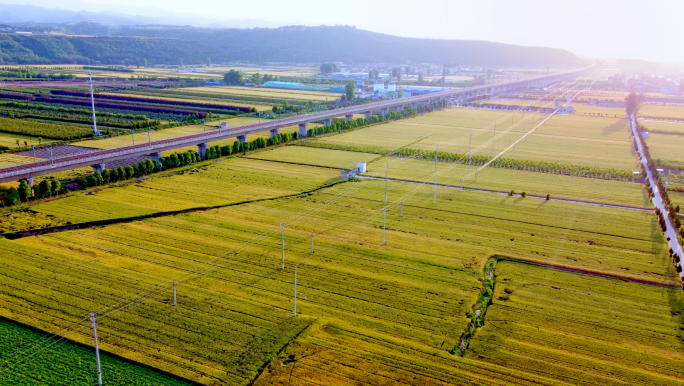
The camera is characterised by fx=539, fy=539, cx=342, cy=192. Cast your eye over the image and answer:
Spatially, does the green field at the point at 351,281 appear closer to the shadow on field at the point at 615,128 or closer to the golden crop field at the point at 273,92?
the shadow on field at the point at 615,128

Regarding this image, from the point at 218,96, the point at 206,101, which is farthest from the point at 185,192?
the point at 218,96

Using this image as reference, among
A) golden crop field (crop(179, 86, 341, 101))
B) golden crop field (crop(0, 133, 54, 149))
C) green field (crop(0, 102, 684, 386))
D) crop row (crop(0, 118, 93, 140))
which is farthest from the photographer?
golden crop field (crop(179, 86, 341, 101))

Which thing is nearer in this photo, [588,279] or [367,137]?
[588,279]

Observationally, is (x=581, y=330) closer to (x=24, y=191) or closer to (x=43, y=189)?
(x=43, y=189)

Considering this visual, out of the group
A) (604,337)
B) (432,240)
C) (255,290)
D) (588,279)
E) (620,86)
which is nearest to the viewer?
(604,337)

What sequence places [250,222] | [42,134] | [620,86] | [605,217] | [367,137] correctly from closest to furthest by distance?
1. [250,222]
2. [605,217]
3. [42,134]
4. [367,137]
5. [620,86]

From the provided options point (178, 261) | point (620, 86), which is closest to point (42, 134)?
point (178, 261)

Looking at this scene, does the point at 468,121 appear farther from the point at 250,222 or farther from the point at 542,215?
the point at 250,222

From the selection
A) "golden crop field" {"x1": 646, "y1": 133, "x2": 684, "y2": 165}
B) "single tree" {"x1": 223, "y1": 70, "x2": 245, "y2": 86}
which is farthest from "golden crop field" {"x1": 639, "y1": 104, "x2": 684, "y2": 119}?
"single tree" {"x1": 223, "y1": 70, "x2": 245, "y2": 86}

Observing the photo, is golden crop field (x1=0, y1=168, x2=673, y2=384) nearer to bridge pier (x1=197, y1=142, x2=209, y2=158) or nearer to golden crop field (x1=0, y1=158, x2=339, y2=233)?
golden crop field (x1=0, y1=158, x2=339, y2=233)
